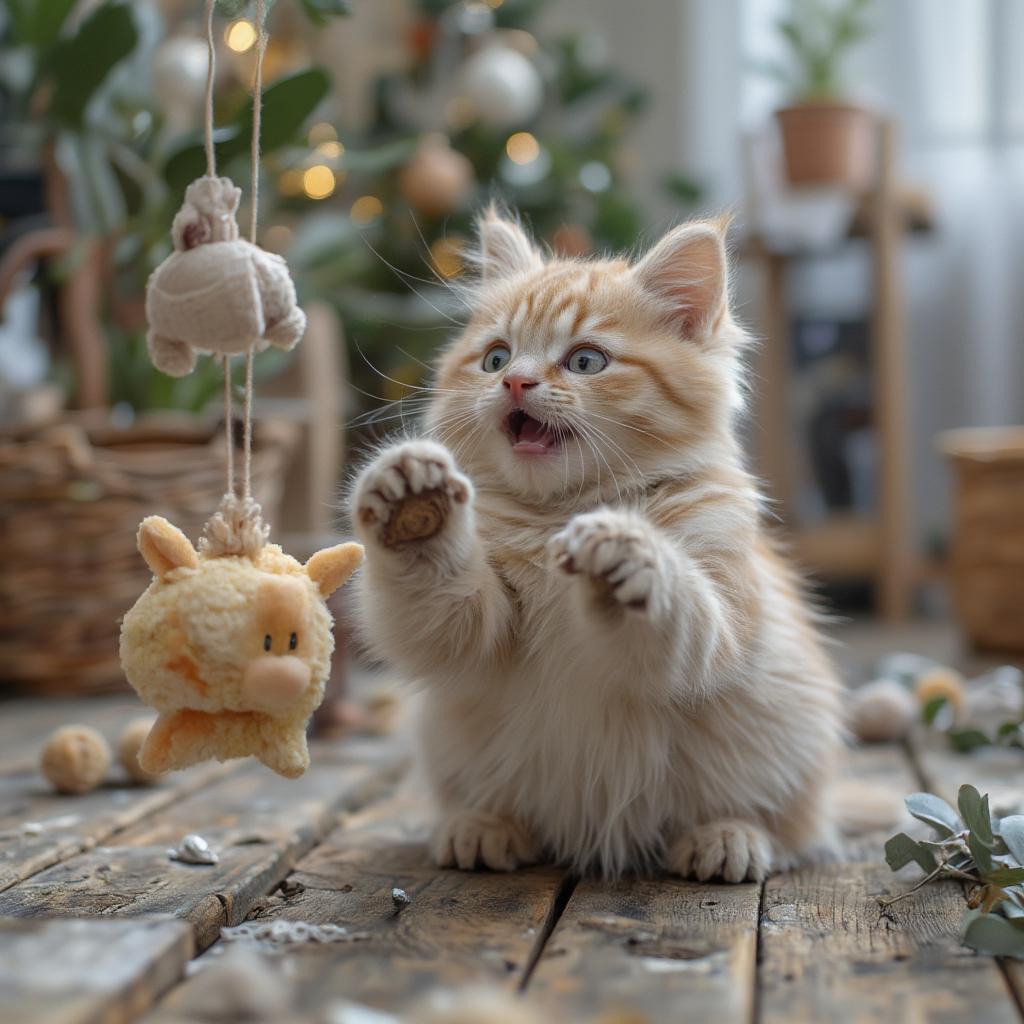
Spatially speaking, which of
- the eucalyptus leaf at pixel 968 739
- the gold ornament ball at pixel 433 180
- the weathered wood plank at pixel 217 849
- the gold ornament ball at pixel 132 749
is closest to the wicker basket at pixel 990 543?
the eucalyptus leaf at pixel 968 739

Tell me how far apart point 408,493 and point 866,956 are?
0.53 m

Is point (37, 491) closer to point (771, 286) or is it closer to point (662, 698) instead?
point (662, 698)

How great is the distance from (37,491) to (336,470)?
1.28m

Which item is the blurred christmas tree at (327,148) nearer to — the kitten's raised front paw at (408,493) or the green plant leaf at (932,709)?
the kitten's raised front paw at (408,493)

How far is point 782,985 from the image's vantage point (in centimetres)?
92

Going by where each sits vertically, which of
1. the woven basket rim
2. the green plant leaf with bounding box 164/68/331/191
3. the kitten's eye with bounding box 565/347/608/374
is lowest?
the woven basket rim

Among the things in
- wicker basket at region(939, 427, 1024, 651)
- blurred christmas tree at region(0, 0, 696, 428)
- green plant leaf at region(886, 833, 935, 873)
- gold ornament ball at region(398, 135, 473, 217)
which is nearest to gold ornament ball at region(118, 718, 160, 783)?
blurred christmas tree at region(0, 0, 696, 428)

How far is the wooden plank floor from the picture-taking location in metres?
0.84

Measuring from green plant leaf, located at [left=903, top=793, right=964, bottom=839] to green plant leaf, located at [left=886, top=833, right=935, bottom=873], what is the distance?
0.02 meters

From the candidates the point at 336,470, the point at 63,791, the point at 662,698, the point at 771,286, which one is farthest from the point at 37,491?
the point at 771,286

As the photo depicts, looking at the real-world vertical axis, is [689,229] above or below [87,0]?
below

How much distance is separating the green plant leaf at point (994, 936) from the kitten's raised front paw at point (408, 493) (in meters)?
0.53

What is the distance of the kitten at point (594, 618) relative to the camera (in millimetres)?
1124

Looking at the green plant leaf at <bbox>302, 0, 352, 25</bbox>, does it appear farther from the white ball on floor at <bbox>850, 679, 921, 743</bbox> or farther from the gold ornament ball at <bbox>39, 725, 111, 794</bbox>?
the white ball on floor at <bbox>850, 679, 921, 743</bbox>
